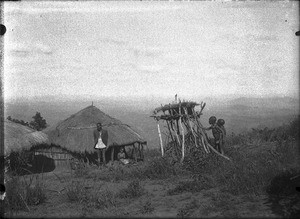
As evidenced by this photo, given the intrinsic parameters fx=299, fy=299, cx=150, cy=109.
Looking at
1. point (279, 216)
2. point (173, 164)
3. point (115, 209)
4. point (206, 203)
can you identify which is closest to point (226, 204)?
point (206, 203)

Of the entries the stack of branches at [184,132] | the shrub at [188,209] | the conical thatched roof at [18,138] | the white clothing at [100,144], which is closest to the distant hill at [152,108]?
the conical thatched roof at [18,138]

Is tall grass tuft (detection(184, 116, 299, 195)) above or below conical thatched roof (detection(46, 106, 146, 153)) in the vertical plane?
below

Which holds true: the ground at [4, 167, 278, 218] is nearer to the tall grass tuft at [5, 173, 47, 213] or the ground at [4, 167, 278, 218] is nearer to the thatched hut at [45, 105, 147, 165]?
the tall grass tuft at [5, 173, 47, 213]

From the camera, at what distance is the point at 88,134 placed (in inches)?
487

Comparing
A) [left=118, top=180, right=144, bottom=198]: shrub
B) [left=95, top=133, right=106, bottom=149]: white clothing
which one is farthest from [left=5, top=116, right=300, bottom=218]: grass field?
[left=95, top=133, right=106, bottom=149]: white clothing

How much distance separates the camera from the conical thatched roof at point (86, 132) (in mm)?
12117

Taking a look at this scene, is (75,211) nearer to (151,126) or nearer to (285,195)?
(285,195)

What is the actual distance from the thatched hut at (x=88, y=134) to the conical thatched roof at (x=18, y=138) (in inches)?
46.7

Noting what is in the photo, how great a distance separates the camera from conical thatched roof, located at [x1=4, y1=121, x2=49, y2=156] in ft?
31.6

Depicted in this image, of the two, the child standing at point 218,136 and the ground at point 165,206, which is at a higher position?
the child standing at point 218,136

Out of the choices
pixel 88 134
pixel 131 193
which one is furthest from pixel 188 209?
pixel 88 134

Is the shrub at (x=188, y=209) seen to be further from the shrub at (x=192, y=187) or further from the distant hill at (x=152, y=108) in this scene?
the distant hill at (x=152, y=108)

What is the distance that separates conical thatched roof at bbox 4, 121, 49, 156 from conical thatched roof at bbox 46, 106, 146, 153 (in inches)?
46.0

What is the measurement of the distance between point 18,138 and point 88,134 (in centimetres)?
292
